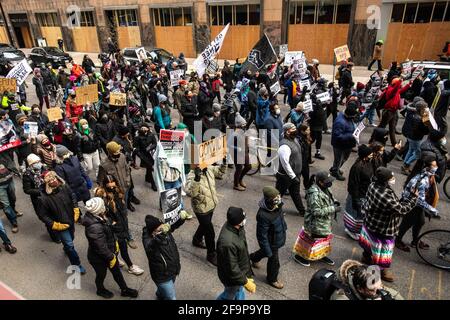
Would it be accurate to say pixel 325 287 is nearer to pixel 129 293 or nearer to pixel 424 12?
pixel 129 293

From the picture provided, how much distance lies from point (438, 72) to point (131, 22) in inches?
942

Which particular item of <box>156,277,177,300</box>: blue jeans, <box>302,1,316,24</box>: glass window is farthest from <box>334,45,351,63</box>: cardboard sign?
<box>156,277,177,300</box>: blue jeans

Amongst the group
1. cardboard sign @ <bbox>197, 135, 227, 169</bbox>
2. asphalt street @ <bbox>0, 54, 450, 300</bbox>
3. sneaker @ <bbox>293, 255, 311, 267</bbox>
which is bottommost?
asphalt street @ <bbox>0, 54, 450, 300</bbox>

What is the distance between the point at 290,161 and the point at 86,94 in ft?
21.5

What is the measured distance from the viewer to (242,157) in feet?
24.3

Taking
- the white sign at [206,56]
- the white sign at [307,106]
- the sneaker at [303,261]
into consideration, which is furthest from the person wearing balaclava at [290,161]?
the white sign at [206,56]

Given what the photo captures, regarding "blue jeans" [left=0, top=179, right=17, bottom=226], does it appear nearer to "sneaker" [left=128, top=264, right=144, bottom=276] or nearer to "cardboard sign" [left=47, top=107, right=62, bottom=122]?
"cardboard sign" [left=47, top=107, right=62, bottom=122]

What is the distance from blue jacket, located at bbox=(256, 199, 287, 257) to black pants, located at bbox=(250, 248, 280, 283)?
122mm

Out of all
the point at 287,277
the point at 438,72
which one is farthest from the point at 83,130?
the point at 438,72

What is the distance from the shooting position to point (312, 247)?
5.21 meters

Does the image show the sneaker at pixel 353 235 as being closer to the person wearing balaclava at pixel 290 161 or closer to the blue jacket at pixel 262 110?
the person wearing balaclava at pixel 290 161

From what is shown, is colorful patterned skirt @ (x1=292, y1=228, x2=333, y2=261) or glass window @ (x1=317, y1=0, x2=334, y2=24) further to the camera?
glass window @ (x1=317, y1=0, x2=334, y2=24)

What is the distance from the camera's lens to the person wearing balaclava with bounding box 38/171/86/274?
4.89m

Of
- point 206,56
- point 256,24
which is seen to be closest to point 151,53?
point 256,24
